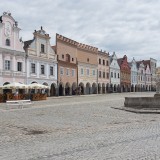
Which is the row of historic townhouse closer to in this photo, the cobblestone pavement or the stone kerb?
the stone kerb

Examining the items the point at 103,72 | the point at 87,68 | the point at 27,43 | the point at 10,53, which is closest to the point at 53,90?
the point at 27,43

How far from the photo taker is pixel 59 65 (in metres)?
51.7

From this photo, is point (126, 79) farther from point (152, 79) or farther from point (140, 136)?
point (140, 136)

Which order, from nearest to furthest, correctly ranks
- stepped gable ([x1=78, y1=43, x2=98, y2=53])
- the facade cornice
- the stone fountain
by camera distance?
the stone fountain < the facade cornice < stepped gable ([x1=78, y1=43, x2=98, y2=53])

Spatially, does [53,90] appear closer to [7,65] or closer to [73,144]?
[7,65]

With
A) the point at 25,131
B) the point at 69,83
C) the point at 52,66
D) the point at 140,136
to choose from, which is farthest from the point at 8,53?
the point at 140,136

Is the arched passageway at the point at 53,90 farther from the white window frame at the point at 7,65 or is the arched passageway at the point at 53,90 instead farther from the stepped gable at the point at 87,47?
the stepped gable at the point at 87,47

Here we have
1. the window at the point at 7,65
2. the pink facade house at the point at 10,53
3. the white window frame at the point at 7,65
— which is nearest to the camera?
the pink facade house at the point at 10,53

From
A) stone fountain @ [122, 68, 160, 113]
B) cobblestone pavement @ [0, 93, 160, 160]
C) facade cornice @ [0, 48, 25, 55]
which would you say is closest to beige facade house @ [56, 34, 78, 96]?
facade cornice @ [0, 48, 25, 55]

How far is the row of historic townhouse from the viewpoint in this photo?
41531 millimetres

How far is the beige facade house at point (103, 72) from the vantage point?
64500 millimetres

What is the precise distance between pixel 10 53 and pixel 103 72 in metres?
28.7

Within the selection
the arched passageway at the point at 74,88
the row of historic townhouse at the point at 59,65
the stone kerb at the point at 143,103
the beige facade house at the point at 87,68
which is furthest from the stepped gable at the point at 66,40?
the stone kerb at the point at 143,103

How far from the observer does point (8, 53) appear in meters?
41.1
